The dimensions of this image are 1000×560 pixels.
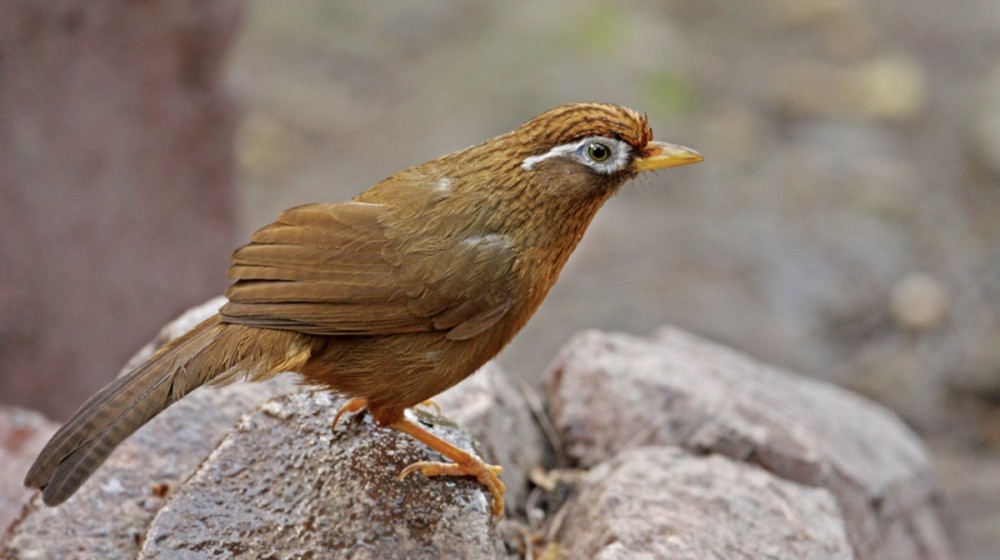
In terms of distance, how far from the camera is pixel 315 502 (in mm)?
3551

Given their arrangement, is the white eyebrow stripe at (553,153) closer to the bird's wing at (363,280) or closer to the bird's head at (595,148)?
the bird's head at (595,148)

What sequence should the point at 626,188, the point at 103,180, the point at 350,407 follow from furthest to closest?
the point at 626,188, the point at 103,180, the point at 350,407

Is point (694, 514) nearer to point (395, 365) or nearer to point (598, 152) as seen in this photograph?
point (395, 365)

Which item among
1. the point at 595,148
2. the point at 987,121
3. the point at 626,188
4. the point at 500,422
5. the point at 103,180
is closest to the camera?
the point at 595,148

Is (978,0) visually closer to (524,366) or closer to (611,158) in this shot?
(524,366)

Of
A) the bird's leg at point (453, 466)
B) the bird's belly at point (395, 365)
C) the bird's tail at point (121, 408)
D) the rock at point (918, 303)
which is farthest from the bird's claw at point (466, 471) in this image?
the rock at point (918, 303)

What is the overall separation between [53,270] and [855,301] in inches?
221

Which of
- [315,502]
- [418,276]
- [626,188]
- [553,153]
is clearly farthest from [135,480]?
[626,188]

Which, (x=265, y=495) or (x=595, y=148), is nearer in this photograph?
(x=265, y=495)

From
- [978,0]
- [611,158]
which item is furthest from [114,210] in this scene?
[978,0]

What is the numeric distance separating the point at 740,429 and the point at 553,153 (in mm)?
1409

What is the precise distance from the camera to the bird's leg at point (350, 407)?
392cm

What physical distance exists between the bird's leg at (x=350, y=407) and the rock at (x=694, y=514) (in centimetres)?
86

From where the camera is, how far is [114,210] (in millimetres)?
6652
